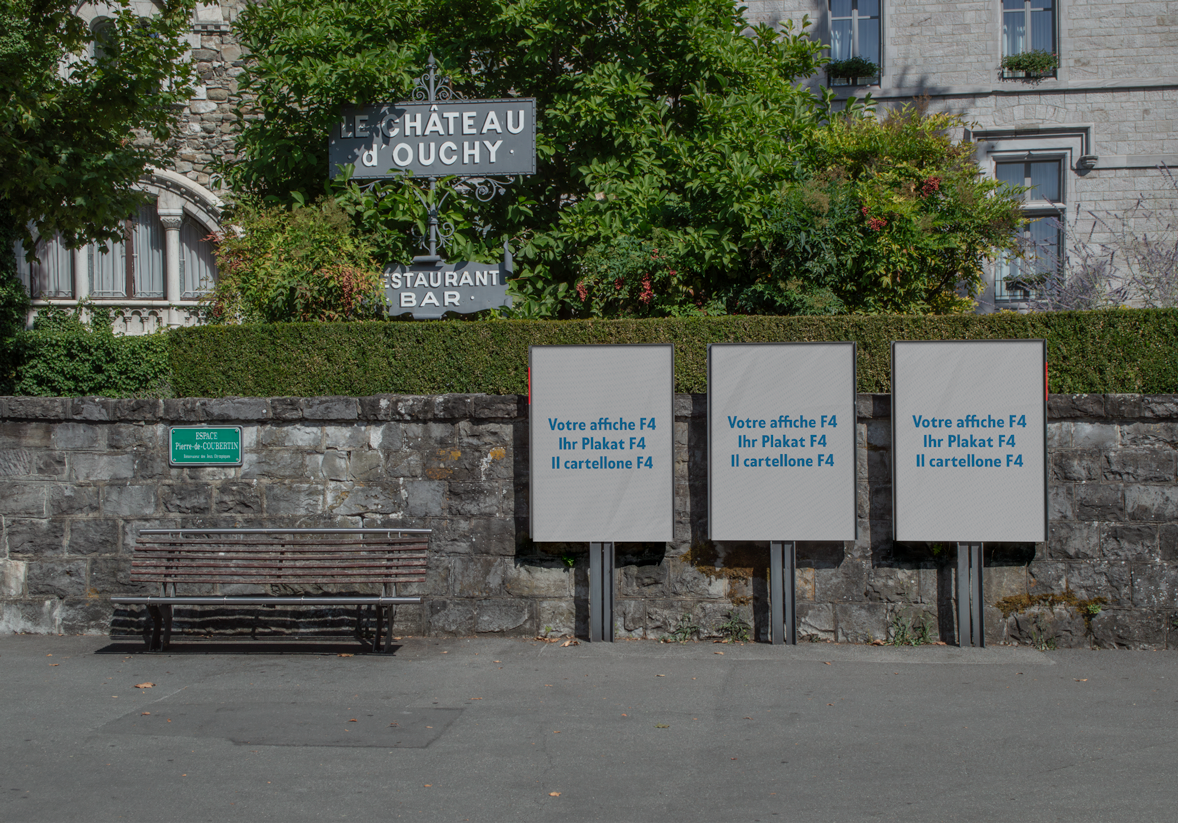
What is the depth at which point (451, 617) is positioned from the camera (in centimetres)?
738

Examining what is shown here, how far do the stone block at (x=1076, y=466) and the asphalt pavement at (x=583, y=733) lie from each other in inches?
50.4

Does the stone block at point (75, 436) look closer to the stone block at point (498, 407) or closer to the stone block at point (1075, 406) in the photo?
the stone block at point (498, 407)

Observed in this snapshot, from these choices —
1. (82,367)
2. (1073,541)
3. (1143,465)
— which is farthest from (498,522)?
(82,367)

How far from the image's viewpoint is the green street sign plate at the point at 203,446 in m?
7.51

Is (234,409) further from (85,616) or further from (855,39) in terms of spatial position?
(855,39)

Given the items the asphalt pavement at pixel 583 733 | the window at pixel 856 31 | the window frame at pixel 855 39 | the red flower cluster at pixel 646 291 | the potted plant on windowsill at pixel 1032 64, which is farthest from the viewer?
the window at pixel 856 31

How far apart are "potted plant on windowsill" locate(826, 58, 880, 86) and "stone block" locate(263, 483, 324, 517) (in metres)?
12.4

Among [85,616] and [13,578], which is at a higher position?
[13,578]

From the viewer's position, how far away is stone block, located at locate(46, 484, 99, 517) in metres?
7.61

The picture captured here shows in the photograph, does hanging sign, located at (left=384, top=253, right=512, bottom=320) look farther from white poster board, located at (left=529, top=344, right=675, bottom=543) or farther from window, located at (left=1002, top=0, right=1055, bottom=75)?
window, located at (left=1002, top=0, right=1055, bottom=75)

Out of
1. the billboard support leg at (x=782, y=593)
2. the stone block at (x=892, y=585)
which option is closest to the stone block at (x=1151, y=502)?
the stone block at (x=892, y=585)

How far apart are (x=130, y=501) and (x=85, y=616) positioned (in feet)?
3.21

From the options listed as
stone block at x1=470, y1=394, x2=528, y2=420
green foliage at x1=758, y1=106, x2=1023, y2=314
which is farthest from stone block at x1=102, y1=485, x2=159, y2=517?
green foliage at x1=758, y1=106, x2=1023, y2=314

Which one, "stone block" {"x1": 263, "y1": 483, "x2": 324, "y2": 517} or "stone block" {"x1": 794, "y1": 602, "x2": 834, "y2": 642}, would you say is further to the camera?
"stone block" {"x1": 263, "y1": 483, "x2": 324, "y2": 517}
